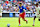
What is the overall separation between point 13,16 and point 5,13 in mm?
936

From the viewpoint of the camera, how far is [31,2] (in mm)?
13648

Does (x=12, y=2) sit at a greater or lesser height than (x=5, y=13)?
greater

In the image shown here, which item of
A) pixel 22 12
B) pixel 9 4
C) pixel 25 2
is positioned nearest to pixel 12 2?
A: pixel 9 4

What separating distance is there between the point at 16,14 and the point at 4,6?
163 cm

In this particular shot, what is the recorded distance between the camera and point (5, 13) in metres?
13.1

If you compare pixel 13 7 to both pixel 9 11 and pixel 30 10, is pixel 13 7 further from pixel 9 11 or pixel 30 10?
pixel 30 10

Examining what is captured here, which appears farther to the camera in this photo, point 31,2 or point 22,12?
point 31,2

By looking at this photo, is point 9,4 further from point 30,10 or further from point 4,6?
point 30,10

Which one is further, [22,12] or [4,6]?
[4,6]

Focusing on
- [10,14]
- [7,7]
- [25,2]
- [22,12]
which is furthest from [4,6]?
[22,12]

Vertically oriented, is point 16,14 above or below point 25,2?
below

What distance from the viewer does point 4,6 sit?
1334cm

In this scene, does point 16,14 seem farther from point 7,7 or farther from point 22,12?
point 22,12

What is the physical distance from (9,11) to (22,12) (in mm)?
6384
